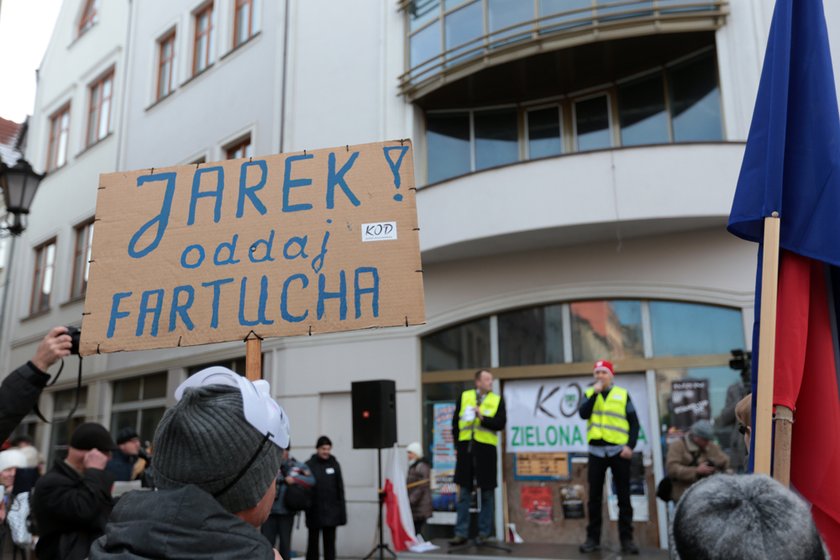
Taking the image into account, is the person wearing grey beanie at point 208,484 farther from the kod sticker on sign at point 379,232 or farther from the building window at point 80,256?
the building window at point 80,256

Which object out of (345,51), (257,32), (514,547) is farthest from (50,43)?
(514,547)

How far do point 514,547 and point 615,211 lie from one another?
15.7 ft

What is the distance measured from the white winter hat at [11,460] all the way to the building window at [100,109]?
46.3ft

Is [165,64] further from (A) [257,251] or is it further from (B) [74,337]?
(B) [74,337]

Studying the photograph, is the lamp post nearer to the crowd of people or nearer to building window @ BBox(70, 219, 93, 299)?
the crowd of people

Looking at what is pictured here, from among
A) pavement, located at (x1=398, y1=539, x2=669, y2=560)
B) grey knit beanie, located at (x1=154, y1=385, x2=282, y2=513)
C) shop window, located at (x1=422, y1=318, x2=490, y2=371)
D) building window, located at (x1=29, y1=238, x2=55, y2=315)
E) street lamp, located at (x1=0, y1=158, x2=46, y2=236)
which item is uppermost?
building window, located at (x1=29, y1=238, x2=55, y2=315)

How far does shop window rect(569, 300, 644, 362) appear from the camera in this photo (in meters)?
11.1

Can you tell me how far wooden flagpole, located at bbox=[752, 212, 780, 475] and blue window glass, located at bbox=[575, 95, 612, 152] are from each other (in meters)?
9.89

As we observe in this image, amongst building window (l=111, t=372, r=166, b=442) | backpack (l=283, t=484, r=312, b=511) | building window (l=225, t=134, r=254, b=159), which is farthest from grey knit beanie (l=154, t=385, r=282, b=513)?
building window (l=111, t=372, r=166, b=442)

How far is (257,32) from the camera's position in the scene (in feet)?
52.1

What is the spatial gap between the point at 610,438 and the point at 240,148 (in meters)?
10.5

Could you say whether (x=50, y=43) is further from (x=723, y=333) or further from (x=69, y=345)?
(x=69, y=345)

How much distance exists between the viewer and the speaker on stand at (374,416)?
→ 10.4 metres

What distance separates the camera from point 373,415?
10.5m
